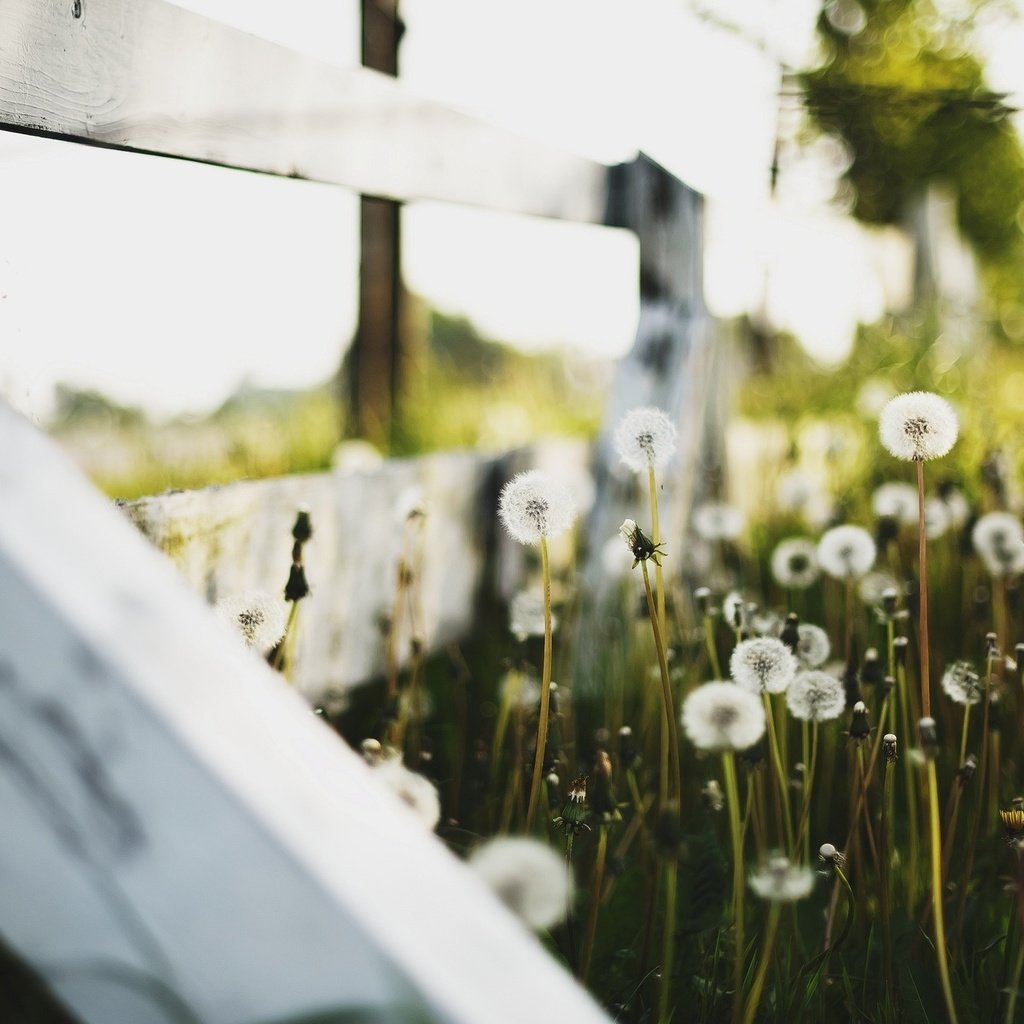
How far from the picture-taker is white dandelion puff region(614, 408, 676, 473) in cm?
128

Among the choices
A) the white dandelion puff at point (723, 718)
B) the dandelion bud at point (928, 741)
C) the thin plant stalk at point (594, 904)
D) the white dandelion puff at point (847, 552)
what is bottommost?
the thin plant stalk at point (594, 904)

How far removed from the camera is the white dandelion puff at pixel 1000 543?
1.75 m

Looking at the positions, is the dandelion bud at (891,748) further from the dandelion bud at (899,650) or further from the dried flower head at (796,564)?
the dried flower head at (796,564)

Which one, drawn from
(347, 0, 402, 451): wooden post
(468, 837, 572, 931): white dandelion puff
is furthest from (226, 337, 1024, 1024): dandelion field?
(347, 0, 402, 451): wooden post

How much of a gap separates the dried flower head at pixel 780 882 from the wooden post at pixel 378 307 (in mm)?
2717

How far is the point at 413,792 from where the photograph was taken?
872 mm

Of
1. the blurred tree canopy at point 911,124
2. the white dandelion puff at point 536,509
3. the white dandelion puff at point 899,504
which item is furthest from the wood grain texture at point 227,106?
the blurred tree canopy at point 911,124

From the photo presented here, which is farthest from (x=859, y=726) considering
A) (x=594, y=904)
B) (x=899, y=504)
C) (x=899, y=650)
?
(x=899, y=504)

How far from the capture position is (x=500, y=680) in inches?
80.7

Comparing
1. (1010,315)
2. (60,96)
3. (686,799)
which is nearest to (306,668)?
(686,799)

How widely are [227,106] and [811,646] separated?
1.19 metres

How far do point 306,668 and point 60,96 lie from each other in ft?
3.34

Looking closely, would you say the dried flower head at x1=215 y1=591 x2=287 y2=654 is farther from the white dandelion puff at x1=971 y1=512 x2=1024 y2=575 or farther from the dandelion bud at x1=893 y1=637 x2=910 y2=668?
the white dandelion puff at x1=971 y1=512 x2=1024 y2=575

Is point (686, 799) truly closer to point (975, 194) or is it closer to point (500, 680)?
point (500, 680)
